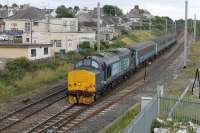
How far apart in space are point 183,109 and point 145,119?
3860 millimetres

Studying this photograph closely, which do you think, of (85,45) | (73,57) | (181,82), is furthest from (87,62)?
(85,45)

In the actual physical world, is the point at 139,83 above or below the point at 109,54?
below

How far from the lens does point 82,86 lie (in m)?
25.7

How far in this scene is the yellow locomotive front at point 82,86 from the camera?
83.5 feet

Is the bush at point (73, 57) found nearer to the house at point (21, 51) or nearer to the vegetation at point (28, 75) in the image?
the vegetation at point (28, 75)

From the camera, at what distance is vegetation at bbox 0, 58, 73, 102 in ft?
98.4

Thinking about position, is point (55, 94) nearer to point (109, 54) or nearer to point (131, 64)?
point (109, 54)

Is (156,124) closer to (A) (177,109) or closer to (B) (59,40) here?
(A) (177,109)

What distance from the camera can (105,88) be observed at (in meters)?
28.4

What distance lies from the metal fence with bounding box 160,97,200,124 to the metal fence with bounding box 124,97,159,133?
42 centimetres

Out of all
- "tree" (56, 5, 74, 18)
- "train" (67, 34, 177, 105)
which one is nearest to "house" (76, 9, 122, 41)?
"tree" (56, 5, 74, 18)

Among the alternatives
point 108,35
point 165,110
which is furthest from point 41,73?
point 108,35

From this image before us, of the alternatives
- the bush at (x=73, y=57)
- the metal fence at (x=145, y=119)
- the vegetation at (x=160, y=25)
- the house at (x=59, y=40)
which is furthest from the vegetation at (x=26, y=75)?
the vegetation at (x=160, y=25)

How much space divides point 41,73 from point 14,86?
5399 mm
